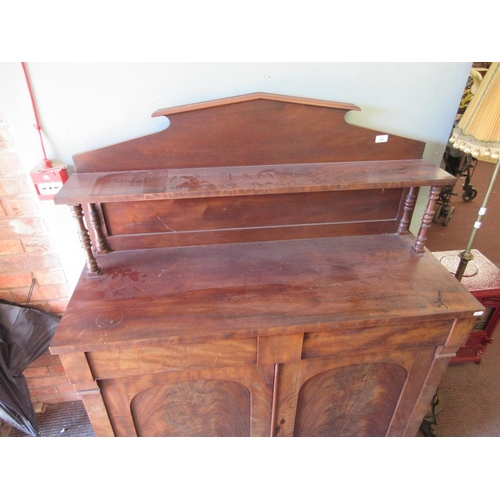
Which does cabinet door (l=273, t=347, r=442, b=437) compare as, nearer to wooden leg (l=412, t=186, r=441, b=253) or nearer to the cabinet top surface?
the cabinet top surface

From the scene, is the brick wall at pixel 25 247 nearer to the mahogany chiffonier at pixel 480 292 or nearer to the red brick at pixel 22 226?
the red brick at pixel 22 226

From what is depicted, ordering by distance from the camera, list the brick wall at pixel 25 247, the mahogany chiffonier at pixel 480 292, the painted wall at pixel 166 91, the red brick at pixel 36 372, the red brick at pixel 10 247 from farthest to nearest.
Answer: the mahogany chiffonier at pixel 480 292 < the red brick at pixel 36 372 < the red brick at pixel 10 247 < the brick wall at pixel 25 247 < the painted wall at pixel 166 91

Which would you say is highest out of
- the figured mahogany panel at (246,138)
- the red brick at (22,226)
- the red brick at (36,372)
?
the figured mahogany panel at (246,138)

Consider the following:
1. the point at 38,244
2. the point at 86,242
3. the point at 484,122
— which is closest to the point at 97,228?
the point at 86,242


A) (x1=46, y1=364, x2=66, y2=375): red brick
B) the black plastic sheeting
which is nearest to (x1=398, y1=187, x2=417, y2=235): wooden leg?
the black plastic sheeting

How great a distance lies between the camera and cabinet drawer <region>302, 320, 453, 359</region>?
992 millimetres

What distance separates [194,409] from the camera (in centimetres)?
110

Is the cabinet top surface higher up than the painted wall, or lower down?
lower down

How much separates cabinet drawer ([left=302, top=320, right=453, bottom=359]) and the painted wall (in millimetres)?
654

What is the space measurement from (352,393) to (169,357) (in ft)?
1.99

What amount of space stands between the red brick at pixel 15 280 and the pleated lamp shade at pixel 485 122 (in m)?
1.62

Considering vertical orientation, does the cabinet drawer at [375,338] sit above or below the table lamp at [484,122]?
below

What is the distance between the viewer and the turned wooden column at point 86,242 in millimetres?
1004

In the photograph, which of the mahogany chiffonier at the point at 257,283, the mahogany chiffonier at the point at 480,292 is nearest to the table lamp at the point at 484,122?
the mahogany chiffonier at the point at 257,283
